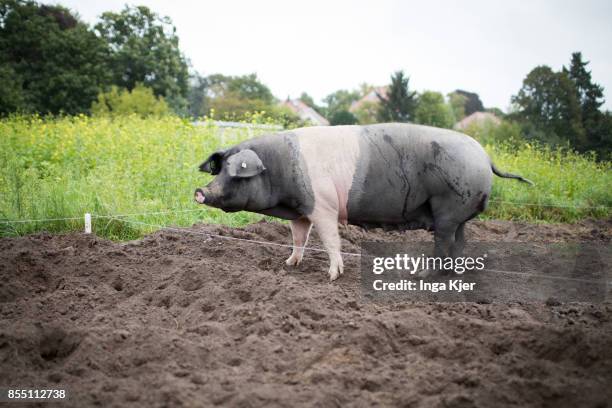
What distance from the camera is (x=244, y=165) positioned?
4652mm

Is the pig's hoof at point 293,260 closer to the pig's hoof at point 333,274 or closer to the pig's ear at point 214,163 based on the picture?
the pig's hoof at point 333,274

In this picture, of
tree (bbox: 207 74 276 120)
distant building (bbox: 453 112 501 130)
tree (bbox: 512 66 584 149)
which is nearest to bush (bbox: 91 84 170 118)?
tree (bbox: 207 74 276 120)

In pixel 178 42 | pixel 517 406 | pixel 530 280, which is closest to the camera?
pixel 517 406

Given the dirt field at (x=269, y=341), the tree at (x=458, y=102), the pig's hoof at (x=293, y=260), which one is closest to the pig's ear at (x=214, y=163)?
the dirt field at (x=269, y=341)

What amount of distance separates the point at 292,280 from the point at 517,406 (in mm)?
2407

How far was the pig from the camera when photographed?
471cm

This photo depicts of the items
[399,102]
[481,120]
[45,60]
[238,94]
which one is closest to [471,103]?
[481,120]

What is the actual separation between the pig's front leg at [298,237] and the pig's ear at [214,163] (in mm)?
879

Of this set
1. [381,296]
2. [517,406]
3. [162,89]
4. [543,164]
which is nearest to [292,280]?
[381,296]

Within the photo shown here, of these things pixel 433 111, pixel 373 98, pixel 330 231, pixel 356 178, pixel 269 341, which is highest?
pixel 373 98

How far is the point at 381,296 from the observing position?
14.7ft

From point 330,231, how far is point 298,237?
24.0 inches

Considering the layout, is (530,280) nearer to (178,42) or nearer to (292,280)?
(292,280)

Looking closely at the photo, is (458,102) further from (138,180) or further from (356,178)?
(356,178)
